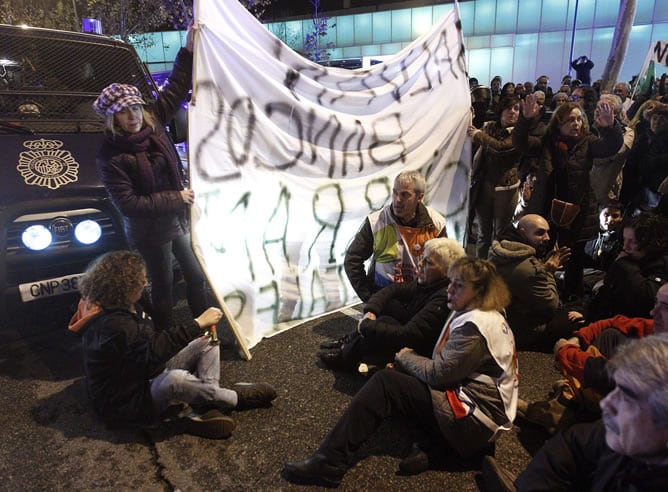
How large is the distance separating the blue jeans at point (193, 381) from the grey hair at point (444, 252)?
144 centimetres

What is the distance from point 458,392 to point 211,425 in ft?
4.59

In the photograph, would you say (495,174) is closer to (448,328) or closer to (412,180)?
(412,180)

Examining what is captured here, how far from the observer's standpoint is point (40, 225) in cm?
357

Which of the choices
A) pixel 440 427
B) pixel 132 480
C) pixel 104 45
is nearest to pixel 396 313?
pixel 440 427

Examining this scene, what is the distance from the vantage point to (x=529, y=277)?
3.48 meters

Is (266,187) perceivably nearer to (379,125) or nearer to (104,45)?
(379,125)

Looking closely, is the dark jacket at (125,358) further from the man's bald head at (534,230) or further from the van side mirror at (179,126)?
the man's bald head at (534,230)

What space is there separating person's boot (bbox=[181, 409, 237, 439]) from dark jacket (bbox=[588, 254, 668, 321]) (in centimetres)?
259

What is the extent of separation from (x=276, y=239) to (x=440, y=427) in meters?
2.08

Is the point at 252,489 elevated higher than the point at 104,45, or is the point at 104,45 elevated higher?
the point at 104,45

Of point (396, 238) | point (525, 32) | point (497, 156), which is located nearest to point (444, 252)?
point (396, 238)

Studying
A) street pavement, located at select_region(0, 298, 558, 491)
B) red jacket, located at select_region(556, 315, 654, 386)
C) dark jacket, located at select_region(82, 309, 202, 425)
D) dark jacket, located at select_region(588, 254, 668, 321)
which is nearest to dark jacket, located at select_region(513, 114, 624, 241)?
dark jacket, located at select_region(588, 254, 668, 321)

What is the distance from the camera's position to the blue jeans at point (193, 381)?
285cm

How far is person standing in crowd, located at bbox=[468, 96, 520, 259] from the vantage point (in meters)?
4.98
